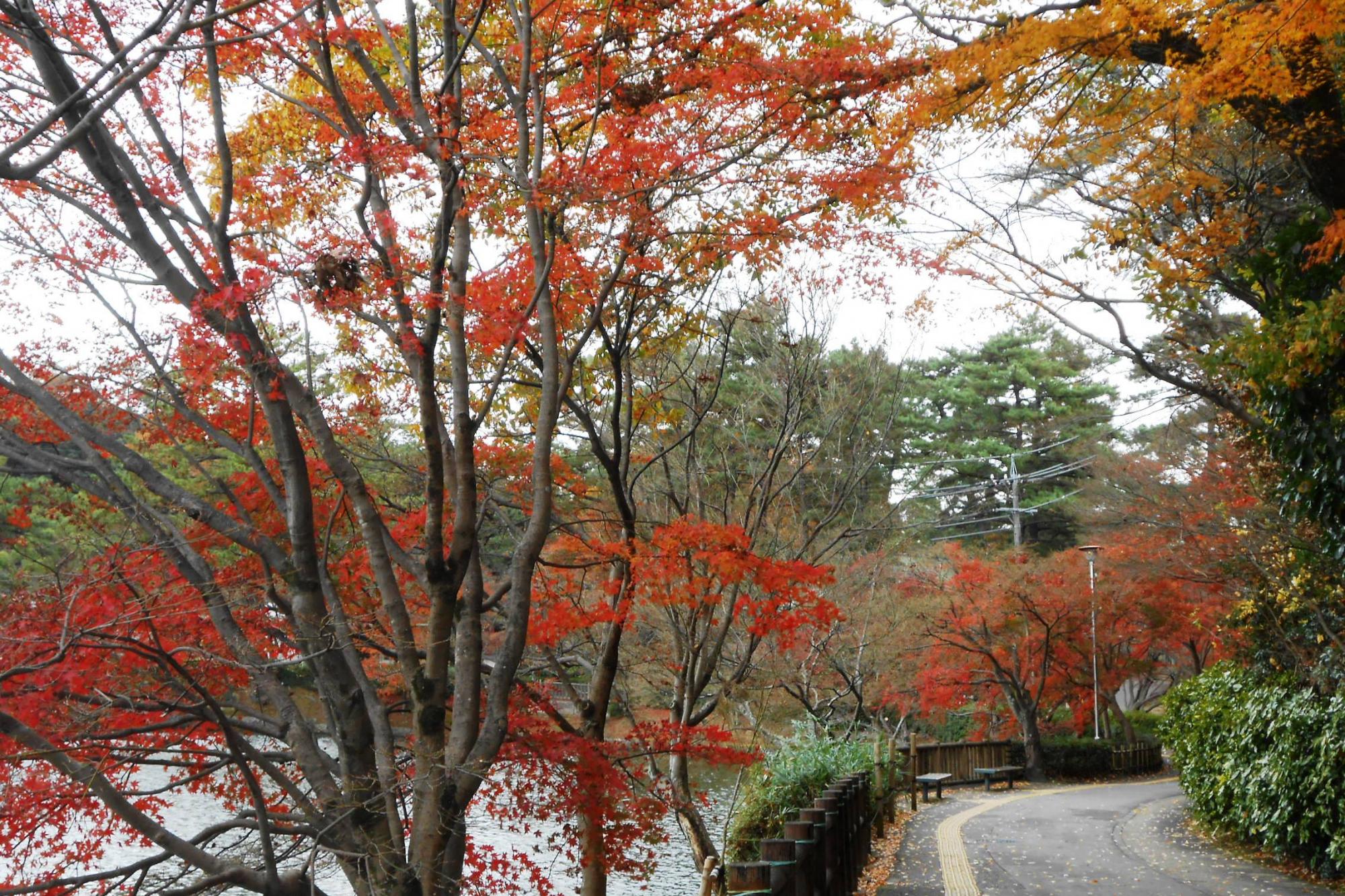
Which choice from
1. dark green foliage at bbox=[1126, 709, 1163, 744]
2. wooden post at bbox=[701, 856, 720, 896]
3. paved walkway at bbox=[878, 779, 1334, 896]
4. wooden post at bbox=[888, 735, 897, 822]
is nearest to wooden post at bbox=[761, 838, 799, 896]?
wooden post at bbox=[701, 856, 720, 896]

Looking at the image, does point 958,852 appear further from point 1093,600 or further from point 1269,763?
point 1093,600

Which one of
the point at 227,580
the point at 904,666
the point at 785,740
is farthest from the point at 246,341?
the point at 904,666

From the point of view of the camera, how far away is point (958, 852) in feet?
41.0

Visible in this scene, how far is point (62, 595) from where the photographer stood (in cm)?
496

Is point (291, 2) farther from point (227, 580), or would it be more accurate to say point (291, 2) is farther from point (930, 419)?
point (930, 419)

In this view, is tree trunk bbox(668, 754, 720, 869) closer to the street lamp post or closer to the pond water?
the pond water

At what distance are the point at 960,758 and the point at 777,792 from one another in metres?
12.6

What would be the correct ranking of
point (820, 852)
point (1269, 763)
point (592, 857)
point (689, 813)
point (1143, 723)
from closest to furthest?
point (820, 852), point (592, 857), point (689, 813), point (1269, 763), point (1143, 723)

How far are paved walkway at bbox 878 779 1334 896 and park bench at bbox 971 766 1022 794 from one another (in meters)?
3.39

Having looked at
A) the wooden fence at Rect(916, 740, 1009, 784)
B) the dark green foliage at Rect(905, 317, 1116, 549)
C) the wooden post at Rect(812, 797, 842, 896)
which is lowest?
the wooden fence at Rect(916, 740, 1009, 784)

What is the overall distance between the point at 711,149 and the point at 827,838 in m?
5.06

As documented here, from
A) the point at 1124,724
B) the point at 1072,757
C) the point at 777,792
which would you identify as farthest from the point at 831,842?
the point at 1124,724

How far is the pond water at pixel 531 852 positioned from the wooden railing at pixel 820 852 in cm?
208

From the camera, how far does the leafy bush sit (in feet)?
35.8
